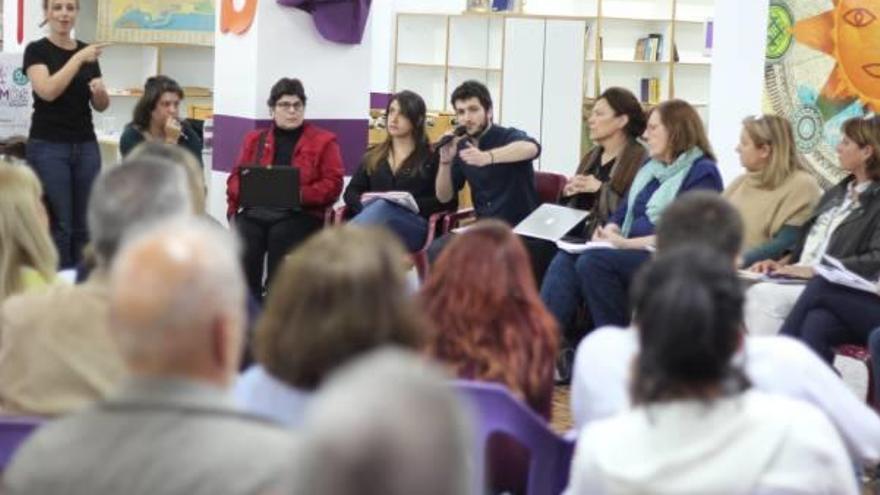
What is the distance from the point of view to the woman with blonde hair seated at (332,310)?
81.1 inches

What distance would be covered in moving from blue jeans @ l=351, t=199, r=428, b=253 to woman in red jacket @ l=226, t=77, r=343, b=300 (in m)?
0.35

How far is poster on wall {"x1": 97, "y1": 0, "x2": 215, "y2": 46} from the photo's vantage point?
12320mm

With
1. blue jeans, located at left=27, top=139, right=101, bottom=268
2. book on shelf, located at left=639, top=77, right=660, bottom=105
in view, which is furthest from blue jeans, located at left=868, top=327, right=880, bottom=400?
book on shelf, located at left=639, top=77, right=660, bottom=105

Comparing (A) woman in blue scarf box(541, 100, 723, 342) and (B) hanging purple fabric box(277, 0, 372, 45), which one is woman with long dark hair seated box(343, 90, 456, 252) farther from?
(A) woman in blue scarf box(541, 100, 723, 342)

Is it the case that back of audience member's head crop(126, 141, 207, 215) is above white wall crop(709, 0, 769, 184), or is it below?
below

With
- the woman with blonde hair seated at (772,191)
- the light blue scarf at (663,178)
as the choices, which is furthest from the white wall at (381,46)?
the woman with blonde hair seated at (772,191)

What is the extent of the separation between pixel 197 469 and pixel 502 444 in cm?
169

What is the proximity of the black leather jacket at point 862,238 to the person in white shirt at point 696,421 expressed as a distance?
3107 millimetres

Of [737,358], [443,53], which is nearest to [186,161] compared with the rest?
[737,358]

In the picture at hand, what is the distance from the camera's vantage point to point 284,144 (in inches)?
291

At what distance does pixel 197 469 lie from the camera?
1.73 m

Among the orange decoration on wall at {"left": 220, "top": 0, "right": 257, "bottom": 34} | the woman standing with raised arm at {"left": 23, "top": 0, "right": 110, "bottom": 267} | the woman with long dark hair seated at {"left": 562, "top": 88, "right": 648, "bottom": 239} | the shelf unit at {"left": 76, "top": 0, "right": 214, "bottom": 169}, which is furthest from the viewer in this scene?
the shelf unit at {"left": 76, "top": 0, "right": 214, "bottom": 169}

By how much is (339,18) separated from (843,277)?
3.70 m

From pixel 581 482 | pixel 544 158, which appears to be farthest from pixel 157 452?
pixel 544 158
